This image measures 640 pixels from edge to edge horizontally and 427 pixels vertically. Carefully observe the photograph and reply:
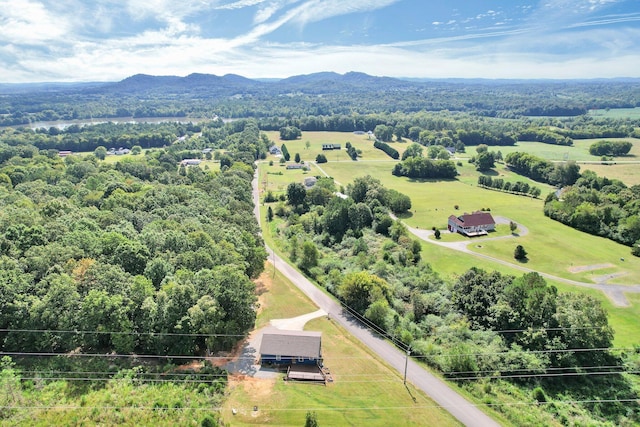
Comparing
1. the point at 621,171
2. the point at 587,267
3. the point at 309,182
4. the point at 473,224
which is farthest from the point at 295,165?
the point at 621,171

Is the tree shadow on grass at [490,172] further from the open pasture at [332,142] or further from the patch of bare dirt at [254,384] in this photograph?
the patch of bare dirt at [254,384]

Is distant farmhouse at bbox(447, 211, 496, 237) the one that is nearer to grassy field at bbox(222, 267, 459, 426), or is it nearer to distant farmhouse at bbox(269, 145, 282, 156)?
grassy field at bbox(222, 267, 459, 426)

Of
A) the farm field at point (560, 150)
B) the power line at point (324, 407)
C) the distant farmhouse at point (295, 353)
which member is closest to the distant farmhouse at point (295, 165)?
the farm field at point (560, 150)

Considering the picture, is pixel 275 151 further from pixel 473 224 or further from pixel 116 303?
pixel 116 303

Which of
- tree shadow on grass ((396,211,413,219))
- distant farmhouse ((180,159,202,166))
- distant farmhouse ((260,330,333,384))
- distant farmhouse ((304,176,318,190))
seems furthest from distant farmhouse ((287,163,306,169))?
distant farmhouse ((260,330,333,384))

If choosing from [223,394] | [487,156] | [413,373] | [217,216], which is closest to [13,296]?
[223,394]
